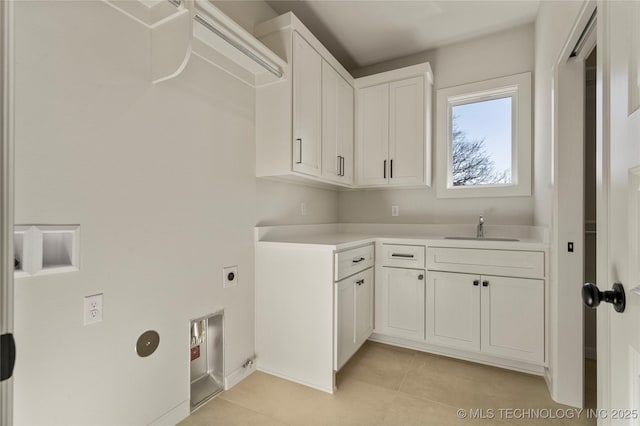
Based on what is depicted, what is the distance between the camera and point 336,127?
8.83ft

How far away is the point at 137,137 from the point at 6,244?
1163 millimetres

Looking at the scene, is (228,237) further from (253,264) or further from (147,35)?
(147,35)

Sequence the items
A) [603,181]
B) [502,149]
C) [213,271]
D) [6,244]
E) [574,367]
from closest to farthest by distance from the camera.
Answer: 1. [6,244]
2. [603,181]
3. [574,367]
4. [213,271]
5. [502,149]

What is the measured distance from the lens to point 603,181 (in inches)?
31.8

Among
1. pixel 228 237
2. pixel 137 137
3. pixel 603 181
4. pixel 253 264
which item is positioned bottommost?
pixel 253 264

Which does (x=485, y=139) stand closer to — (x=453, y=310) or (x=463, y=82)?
(x=463, y=82)

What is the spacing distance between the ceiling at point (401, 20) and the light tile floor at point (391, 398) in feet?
9.14

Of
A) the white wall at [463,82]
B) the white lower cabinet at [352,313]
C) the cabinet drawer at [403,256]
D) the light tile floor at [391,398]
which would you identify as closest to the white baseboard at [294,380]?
the light tile floor at [391,398]

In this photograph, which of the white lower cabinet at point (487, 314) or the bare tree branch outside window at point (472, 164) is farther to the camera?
the bare tree branch outside window at point (472, 164)

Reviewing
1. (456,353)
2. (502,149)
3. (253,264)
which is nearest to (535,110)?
(502,149)

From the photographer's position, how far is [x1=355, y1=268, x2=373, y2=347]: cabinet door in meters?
2.26

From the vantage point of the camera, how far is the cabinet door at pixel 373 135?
290cm

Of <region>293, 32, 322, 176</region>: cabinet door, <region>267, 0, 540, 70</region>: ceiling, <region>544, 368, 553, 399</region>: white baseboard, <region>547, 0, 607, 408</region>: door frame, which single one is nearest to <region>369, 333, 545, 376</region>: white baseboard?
<region>544, 368, 553, 399</region>: white baseboard

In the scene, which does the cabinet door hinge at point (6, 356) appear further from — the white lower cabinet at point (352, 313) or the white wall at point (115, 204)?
the white lower cabinet at point (352, 313)
